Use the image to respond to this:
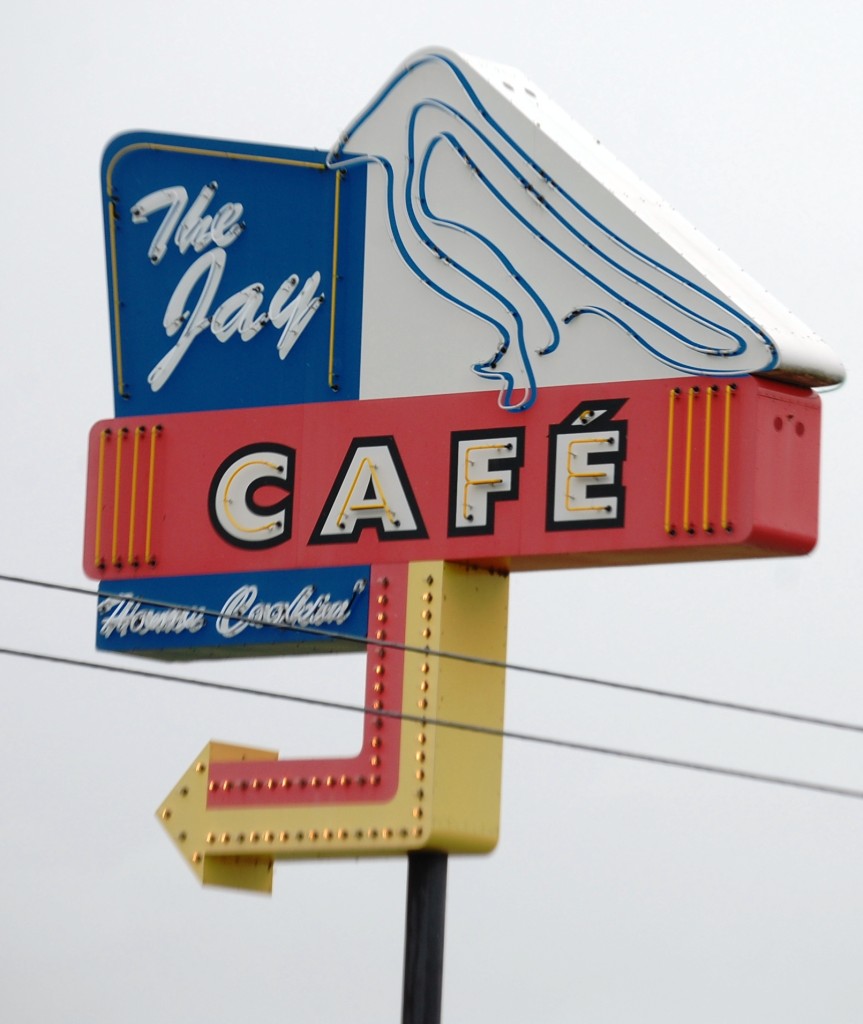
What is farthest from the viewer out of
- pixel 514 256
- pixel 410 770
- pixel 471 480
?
Result: pixel 514 256

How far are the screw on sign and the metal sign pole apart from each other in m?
0.33

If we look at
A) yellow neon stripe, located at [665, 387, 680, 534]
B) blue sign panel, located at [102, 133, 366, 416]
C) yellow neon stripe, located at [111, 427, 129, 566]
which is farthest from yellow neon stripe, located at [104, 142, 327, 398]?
yellow neon stripe, located at [665, 387, 680, 534]

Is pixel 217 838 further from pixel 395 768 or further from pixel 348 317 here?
pixel 348 317

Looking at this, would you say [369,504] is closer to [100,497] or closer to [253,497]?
[253,497]

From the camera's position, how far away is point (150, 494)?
994 inches

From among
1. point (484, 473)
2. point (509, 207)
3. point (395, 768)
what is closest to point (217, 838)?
point (395, 768)

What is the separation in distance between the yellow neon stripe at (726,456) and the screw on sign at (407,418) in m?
0.01

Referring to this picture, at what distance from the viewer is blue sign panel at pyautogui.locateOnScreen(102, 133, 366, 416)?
24.7 m

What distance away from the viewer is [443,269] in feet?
79.5

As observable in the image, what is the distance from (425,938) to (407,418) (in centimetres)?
346

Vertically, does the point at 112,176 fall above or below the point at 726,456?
above

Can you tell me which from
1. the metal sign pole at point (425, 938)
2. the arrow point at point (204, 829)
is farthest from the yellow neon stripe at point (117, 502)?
the metal sign pole at point (425, 938)

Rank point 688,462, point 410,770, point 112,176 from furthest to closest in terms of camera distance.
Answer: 1. point 112,176
2. point 410,770
3. point 688,462

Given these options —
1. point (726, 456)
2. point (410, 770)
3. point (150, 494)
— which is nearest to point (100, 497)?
point (150, 494)
